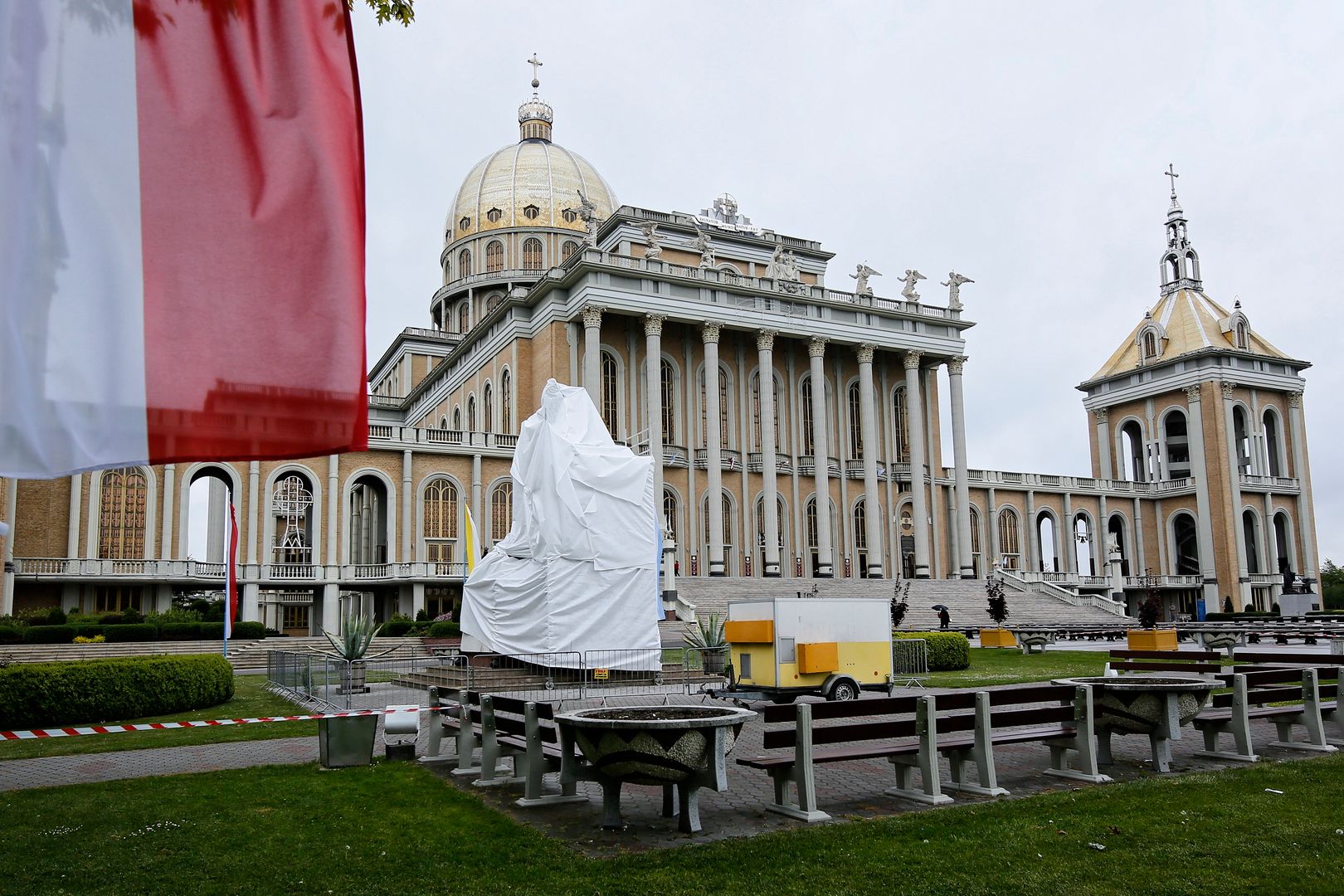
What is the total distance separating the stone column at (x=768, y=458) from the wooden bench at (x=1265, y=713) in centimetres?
3846

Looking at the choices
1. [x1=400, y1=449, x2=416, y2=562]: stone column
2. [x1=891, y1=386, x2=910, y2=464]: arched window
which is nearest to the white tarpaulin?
[x1=400, y1=449, x2=416, y2=562]: stone column

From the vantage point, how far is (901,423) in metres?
60.2

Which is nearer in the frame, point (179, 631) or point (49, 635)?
point (49, 635)

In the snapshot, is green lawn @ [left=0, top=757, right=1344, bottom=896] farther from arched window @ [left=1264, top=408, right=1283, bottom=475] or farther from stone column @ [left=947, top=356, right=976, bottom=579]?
arched window @ [left=1264, top=408, right=1283, bottom=475]

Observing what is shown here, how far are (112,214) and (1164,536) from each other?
73560 millimetres

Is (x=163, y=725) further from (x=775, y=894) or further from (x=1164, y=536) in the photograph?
(x=1164, y=536)

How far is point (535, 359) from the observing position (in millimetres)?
52469

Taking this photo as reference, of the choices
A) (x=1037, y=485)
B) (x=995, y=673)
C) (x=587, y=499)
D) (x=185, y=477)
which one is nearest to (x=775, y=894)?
(x=587, y=499)

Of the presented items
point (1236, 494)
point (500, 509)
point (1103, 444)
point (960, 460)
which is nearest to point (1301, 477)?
point (1236, 494)

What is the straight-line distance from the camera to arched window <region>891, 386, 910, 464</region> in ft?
196

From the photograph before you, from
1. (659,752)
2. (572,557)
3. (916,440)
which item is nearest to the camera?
(659,752)

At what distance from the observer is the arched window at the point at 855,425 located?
58062 millimetres

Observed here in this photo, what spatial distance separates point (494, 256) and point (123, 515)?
3450 centimetres

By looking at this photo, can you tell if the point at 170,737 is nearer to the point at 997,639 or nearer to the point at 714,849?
the point at 714,849
